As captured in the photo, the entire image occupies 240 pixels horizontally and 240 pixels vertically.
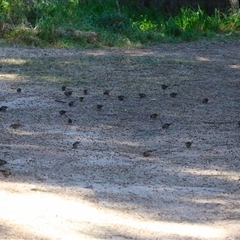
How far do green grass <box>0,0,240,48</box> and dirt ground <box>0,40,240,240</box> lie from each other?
0.96m

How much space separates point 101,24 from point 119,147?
8.15 metres

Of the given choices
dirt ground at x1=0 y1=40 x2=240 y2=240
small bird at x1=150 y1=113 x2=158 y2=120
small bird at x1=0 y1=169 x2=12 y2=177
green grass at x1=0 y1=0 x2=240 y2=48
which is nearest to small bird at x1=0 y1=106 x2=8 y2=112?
dirt ground at x1=0 y1=40 x2=240 y2=240

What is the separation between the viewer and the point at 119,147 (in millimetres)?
7898

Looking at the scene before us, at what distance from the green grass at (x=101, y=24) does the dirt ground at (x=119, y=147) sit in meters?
0.96

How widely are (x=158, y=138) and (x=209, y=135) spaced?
22.0 inches

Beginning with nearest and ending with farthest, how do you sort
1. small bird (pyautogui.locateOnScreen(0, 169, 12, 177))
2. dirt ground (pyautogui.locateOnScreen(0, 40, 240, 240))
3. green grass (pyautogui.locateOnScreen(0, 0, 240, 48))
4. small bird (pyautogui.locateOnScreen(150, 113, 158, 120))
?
1. dirt ground (pyautogui.locateOnScreen(0, 40, 240, 240))
2. small bird (pyautogui.locateOnScreen(0, 169, 12, 177))
3. small bird (pyautogui.locateOnScreen(150, 113, 158, 120))
4. green grass (pyautogui.locateOnScreen(0, 0, 240, 48))

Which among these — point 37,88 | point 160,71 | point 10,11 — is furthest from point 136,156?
point 10,11

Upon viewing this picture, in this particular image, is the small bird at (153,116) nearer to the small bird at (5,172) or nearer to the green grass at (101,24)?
the small bird at (5,172)

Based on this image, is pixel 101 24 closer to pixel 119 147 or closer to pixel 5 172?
pixel 119 147

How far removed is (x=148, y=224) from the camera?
217 inches

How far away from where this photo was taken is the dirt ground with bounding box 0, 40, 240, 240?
5543mm

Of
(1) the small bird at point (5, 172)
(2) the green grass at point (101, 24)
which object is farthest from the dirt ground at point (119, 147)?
(2) the green grass at point (101, 24)

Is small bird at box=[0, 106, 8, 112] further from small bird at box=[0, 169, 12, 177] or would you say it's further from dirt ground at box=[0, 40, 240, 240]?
small bird at box=[0, 169, 12, 177]

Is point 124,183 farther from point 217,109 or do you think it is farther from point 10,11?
point 10,11
